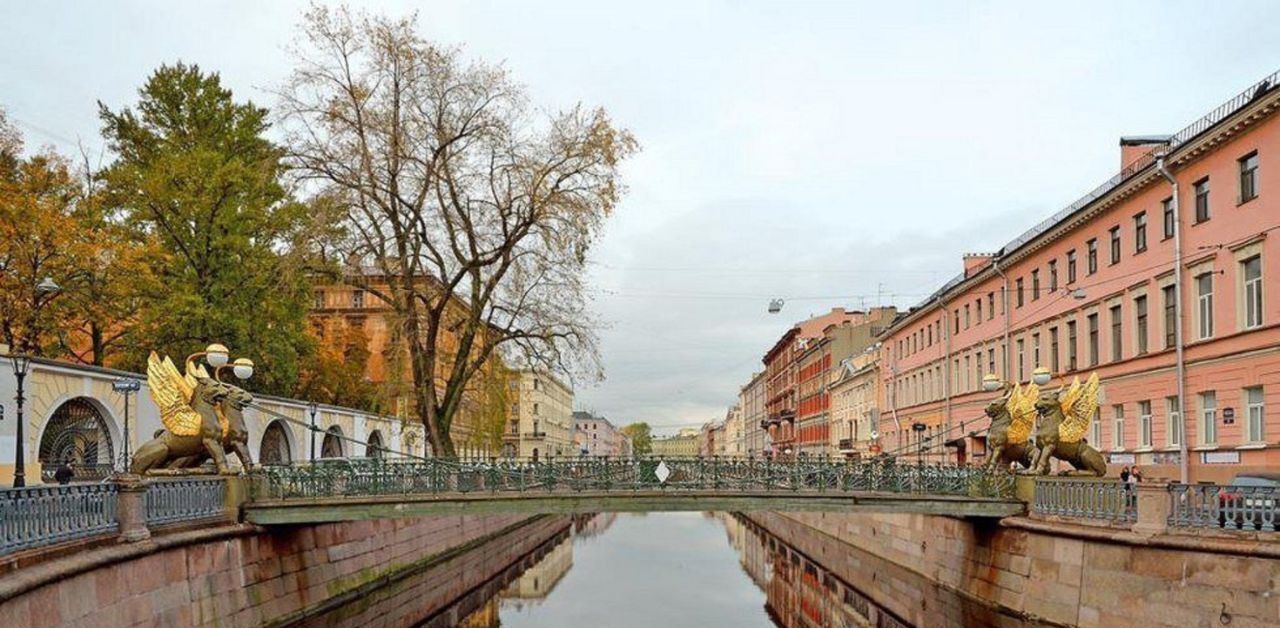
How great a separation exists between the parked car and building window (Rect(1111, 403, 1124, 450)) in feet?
50.3

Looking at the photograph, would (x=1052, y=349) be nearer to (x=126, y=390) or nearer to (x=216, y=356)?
(x=216, y=356)

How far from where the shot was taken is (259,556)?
21.6 meters

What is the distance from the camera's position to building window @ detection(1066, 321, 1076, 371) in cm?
3616

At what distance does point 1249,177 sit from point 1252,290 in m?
2.61

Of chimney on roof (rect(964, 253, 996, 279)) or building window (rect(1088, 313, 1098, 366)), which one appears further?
chimney on roof (rect(964, 253, 996, 279))

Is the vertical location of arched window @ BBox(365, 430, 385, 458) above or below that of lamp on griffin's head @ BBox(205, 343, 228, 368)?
below

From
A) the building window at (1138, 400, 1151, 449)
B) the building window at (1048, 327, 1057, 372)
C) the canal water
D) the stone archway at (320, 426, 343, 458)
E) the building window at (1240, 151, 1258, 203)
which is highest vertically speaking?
the building window at (1240, 151, 1258, 203)

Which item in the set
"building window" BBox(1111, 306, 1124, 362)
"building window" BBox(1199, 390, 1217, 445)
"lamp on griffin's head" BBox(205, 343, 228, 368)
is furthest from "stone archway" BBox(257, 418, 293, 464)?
"building window" BBox(1199, 390, 1217, 445)

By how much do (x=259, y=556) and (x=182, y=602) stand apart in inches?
145

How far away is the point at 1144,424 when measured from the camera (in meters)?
30.6

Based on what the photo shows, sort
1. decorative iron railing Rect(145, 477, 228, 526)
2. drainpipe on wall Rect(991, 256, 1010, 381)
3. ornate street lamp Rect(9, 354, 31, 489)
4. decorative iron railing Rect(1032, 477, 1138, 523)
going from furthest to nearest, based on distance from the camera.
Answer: drainpipe on wall Rect(991, 256, 1010, 381), decorative iron railing Rect(1032, 477, 1138, 523), ornate street lamp Rect(9, 354, 31, 489), decorative iron railing Rect(145, 477, 228, 526)

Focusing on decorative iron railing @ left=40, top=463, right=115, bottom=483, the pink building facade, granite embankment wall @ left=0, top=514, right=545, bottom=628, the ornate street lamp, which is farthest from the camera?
the pink building facade

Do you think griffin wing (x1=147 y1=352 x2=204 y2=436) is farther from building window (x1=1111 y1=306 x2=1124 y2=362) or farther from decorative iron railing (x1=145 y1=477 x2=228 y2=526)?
building window (x1=1111 y1=306 x2=1124 y2=362)

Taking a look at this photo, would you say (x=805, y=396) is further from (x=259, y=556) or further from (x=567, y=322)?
(x=259, y=556)
